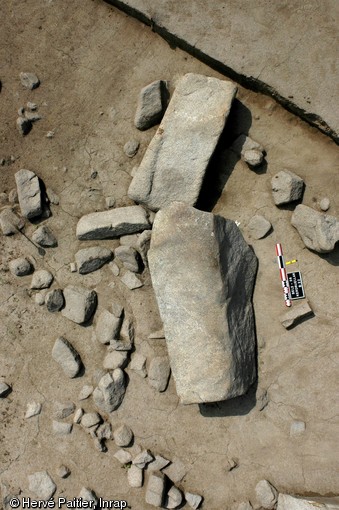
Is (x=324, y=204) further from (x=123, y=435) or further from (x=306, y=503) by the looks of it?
(x=123, y=435)

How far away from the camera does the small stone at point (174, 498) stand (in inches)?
140

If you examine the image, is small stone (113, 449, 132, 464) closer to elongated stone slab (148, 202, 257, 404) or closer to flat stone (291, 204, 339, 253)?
elongated stone slab (148, 202, 257, 404)

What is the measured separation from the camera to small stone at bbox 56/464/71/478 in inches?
145

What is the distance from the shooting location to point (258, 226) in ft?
11.7

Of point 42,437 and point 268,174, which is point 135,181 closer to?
point 268,174

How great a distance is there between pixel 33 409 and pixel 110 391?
691 mm

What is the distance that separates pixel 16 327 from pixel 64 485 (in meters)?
1.37

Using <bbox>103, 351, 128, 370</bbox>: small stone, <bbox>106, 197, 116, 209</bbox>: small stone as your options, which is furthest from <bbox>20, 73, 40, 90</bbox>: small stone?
<bbox>103, 351, 128, 370</bbox>: small stone

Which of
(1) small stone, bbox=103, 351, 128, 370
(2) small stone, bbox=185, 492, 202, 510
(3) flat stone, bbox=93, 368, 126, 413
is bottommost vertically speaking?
(2) small stone, bbox=185, 492, 202, 510

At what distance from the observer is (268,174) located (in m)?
3.59

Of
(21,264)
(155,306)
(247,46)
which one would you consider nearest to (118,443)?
(155,306)

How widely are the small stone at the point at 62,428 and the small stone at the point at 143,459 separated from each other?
1.95 ft

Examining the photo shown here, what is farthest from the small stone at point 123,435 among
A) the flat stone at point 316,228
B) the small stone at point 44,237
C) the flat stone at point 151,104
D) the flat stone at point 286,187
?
the flat stone at point 151,104

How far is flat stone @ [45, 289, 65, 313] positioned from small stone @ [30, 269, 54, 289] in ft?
0.29
